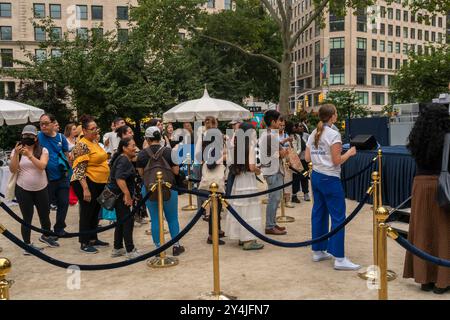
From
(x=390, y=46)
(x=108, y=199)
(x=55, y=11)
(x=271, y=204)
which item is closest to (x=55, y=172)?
(x=108, y=199)

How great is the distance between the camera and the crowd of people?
15.0ft

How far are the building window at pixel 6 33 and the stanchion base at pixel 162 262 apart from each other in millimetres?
61259

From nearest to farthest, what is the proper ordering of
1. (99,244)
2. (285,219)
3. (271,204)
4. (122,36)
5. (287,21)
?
(99,244)
(271,204)
(285,219)
(287,21)
(122,36)

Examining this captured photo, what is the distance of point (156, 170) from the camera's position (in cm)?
593

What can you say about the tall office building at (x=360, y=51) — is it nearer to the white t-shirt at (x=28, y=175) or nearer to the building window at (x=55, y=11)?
the building window at (x=55, y=11)

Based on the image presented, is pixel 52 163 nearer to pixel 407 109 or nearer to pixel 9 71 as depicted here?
pixel 407 109

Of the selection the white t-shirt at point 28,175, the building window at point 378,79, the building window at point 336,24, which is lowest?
the white t-shirt at point 28,175

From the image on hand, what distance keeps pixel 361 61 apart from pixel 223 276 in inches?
3057

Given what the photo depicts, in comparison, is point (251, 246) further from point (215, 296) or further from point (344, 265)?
point (215, 296)

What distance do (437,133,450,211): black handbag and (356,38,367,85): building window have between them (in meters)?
76.3

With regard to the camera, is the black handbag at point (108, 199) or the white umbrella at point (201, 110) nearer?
the black handbag at point (108, 199)

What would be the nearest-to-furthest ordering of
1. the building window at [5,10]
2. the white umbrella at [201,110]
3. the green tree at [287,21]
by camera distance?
the white umbrella at [201,110]
the green tree at [287,21]
the building window at [5,10]

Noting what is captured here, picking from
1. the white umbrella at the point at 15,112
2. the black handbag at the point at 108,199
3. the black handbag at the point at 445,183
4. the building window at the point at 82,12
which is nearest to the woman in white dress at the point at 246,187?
the black handbag at the point at 108,199

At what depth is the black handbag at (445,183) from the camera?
4258 mm
